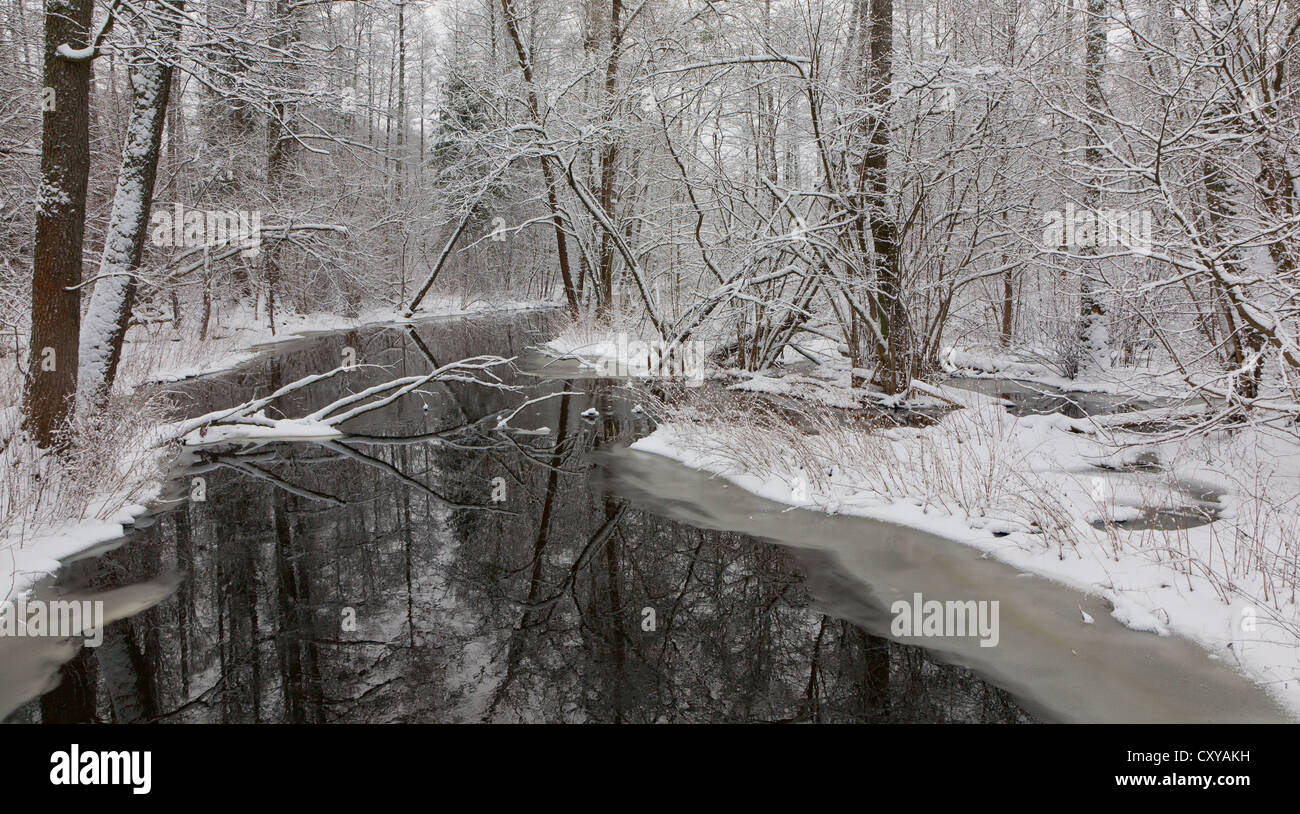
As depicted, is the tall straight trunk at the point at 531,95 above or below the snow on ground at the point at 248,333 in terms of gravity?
above

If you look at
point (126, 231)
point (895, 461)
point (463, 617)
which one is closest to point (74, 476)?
point (126, 231)

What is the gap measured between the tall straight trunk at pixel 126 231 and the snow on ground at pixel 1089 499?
641 centimetres

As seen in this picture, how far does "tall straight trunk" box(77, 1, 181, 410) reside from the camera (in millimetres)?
8367

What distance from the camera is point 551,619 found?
17.7ft

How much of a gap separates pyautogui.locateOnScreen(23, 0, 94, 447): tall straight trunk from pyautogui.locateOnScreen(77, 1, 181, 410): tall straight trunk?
73cm

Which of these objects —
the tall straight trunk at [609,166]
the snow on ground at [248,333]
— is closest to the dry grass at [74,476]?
the snow on ground at [248,333]

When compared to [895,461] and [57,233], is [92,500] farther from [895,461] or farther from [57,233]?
[895,461]

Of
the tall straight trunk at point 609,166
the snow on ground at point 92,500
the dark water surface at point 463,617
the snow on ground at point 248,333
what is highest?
the tall straight trunk at point 609,166

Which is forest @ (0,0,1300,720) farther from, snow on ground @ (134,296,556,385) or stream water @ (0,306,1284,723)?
snow on ground @ (134,296,556,385)

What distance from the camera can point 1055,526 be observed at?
6.23m

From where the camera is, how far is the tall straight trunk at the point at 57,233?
739 centimetres

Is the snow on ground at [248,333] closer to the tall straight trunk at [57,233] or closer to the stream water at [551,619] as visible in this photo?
the tall straight trunk at [57,233]

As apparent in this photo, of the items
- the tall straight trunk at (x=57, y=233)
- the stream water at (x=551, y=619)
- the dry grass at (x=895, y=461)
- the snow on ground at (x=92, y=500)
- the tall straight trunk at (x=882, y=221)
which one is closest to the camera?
the stream water at (x=551, y=619)
